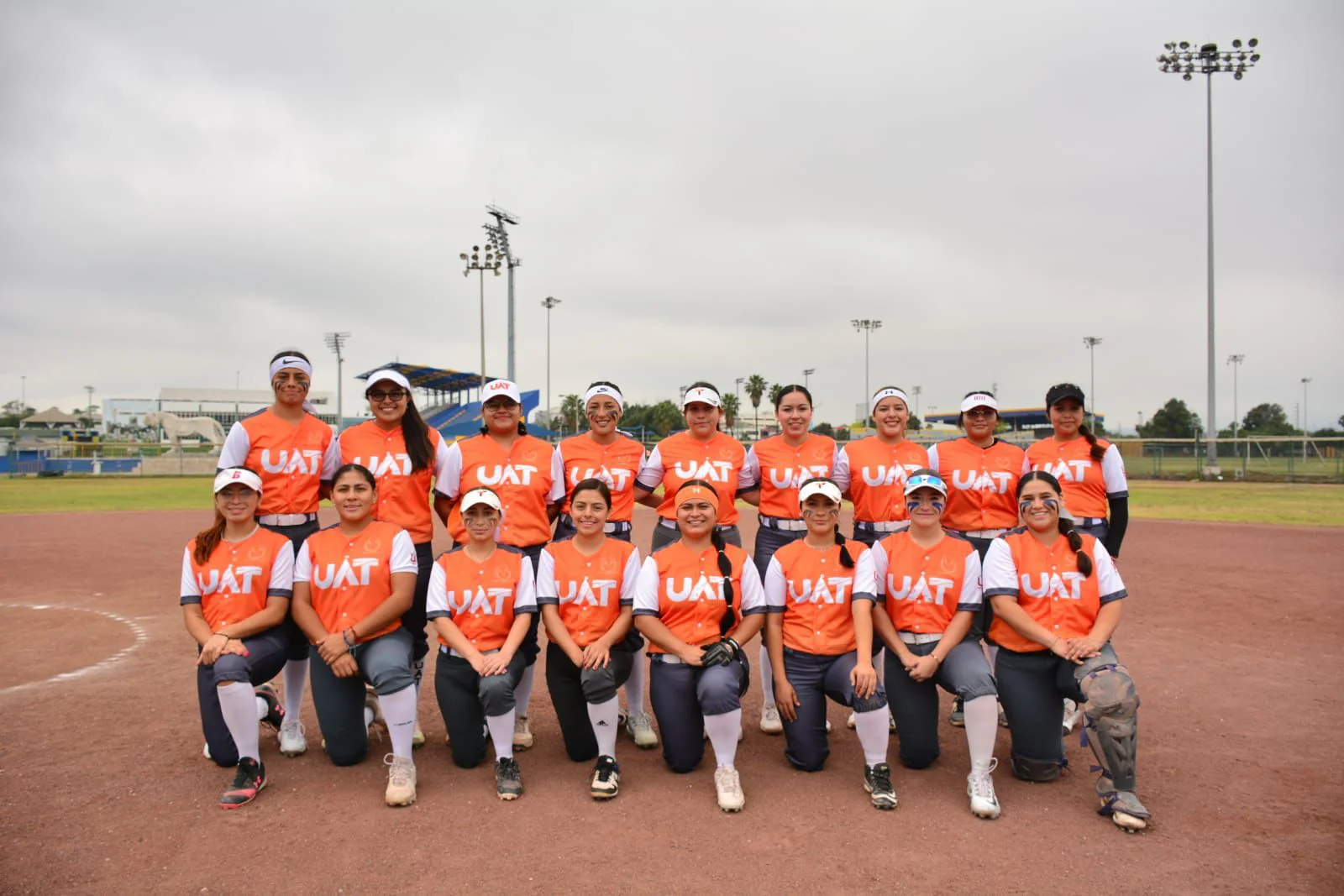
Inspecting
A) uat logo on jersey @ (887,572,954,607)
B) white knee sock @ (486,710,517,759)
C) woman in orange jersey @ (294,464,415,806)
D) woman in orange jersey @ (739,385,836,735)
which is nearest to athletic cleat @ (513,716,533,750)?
white knee sock @ (486,710,517,759)

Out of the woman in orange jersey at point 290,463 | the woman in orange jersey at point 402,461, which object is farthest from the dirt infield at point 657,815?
the woman in orange jersey at point 402,461

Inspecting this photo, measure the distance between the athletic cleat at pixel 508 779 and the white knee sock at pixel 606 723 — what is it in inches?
17.8

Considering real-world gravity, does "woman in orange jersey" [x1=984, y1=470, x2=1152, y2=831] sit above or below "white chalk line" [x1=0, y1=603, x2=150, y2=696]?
above

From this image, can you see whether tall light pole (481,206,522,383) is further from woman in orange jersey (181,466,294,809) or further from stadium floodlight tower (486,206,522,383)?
woman in orange jersey (181,466,294,809)

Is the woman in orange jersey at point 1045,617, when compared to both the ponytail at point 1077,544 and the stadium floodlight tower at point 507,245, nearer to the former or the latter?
the ponytail at point 1077,544

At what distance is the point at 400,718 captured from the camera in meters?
4.21

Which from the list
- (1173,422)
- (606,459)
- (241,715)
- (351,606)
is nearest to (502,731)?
(351,606)

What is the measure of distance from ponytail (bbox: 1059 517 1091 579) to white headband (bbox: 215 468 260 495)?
453cm

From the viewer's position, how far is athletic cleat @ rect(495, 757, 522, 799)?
402 centimetres

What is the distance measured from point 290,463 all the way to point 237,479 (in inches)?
16.1

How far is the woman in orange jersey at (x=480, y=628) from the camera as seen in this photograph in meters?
4.28

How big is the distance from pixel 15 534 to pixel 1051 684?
18.3 meters

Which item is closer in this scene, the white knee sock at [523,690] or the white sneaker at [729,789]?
the white sneaker at [729,789]

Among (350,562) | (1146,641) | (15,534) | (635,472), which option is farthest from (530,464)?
(15,534)
